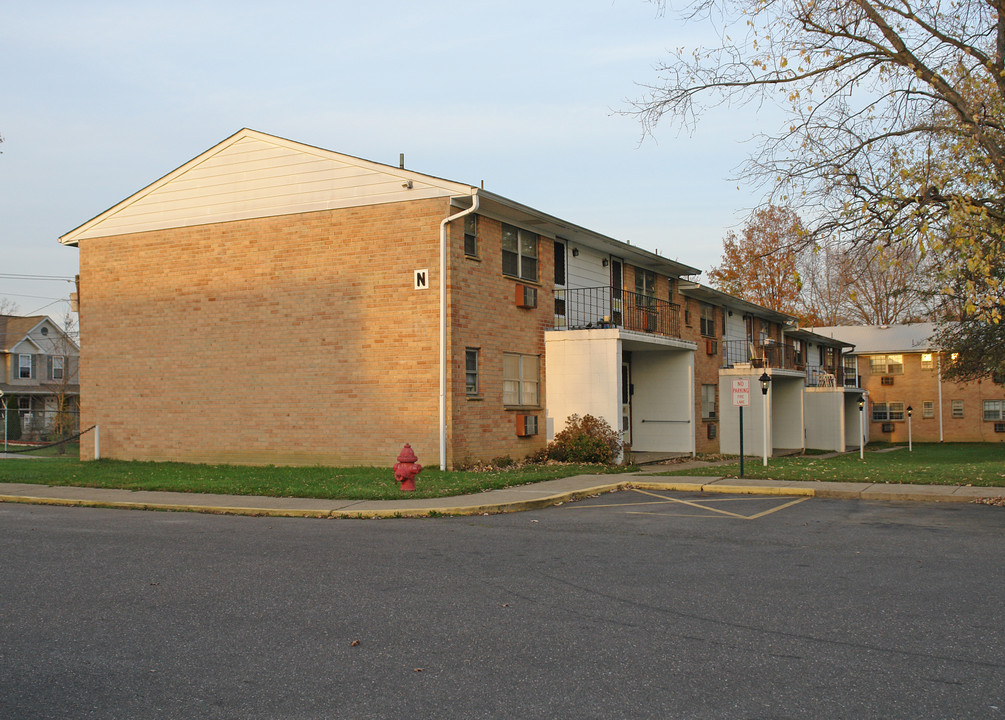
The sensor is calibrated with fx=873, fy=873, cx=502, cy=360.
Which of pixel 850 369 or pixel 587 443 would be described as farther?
pixel 850 369

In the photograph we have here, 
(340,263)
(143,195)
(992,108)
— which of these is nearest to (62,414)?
(143,195)

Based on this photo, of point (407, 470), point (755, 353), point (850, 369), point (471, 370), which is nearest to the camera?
point (407, 470)

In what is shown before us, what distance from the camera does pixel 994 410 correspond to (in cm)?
5019

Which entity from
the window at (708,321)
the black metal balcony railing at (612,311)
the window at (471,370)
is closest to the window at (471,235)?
the window at (471,370)

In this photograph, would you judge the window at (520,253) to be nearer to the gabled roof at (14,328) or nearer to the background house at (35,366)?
the background house at (35,366)

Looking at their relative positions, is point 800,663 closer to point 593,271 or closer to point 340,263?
point 340,263

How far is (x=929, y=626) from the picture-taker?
20.7 ft

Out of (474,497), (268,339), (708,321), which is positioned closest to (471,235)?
(268,339)

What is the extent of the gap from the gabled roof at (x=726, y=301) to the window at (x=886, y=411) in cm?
1549

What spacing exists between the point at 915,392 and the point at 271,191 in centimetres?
4456

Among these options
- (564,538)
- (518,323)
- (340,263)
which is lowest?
(564,538)

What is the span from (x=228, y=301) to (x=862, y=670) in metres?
18.7

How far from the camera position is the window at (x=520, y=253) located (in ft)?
69.8

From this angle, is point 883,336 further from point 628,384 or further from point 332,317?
point 332,317
